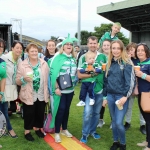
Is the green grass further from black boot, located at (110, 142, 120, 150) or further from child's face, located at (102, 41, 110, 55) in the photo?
child's face, located at (102, 41, 110, 55)

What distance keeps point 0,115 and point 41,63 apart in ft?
3.98

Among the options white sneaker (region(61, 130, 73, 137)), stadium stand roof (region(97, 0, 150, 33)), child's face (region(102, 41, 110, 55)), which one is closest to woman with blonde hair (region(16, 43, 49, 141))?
white sneaker (region(61, 130, 73, 137))

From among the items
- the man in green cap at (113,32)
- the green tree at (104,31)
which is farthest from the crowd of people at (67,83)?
the green tree at (104,31)

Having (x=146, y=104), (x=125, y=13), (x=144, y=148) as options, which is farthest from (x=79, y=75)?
(x=125, y=13)

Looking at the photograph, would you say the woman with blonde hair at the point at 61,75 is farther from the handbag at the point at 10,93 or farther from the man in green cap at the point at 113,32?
the man in green cap at the point at 113,32

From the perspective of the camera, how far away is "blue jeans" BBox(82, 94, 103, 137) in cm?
431

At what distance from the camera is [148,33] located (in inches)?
1004

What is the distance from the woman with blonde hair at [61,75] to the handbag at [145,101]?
1.29m

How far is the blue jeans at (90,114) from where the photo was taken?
170 inches

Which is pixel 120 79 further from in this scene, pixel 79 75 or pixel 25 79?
pixel 25 79

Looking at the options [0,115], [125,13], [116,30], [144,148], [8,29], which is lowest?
[144,148]

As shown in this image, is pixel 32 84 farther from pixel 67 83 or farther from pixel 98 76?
pixel 98 76

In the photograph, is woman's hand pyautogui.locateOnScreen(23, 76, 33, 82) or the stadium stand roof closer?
woman's hand pyautogui.locateOnScreen(23, 76, 33, 82)

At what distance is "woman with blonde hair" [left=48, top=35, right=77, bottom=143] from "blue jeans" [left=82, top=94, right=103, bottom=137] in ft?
1.36
